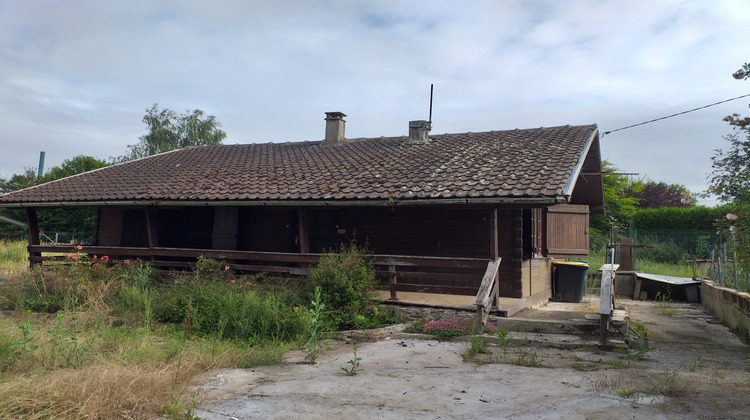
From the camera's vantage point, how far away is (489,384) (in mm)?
5562

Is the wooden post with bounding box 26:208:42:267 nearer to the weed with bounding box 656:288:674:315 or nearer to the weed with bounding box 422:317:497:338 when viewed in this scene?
the weed with bounding box 422:317:497:338

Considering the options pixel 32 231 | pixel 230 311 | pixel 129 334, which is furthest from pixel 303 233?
pixel 32 231

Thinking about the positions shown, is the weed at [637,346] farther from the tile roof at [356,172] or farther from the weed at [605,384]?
the tile roof at [356,172]

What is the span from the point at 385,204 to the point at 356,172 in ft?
6.86

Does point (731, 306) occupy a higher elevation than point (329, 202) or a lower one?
lower

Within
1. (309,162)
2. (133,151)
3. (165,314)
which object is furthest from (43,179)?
(165,314)

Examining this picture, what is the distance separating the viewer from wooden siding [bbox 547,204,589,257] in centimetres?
1214

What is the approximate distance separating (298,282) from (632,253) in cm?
1159

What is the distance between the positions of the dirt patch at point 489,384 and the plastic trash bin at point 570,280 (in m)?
5.19

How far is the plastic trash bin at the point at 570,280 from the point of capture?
13148mm

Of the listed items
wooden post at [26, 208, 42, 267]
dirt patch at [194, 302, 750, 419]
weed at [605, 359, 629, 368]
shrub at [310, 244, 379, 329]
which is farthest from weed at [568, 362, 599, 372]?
wooden post at [26, 208, 42, 267]

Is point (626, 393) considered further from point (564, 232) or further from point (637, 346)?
point (564, 232)

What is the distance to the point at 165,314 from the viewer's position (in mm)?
9453

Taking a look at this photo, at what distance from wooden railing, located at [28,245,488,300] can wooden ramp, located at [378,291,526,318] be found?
0.17 meters
